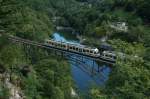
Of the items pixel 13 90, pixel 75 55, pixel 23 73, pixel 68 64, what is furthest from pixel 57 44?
pixel 13 90

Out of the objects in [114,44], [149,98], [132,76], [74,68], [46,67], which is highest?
[114,44]

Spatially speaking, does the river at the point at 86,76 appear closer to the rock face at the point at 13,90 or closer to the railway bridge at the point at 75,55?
the railway bridge at the point at 75,55

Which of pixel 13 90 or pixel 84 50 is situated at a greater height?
pixel 13 90

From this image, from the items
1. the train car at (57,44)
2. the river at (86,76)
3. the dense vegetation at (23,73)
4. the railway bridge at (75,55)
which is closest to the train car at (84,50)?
the railway bridge at (75,55)

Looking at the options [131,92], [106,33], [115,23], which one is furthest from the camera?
[115,23]

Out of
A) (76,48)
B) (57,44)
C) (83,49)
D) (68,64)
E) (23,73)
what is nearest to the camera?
(23,73)

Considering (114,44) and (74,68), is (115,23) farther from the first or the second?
(114,44)

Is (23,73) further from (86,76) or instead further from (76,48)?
(86,76)

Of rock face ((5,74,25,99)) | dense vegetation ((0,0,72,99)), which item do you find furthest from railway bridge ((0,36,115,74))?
rock face ((5,74,25,99))

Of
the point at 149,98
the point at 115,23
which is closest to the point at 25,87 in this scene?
the point at 149,98
